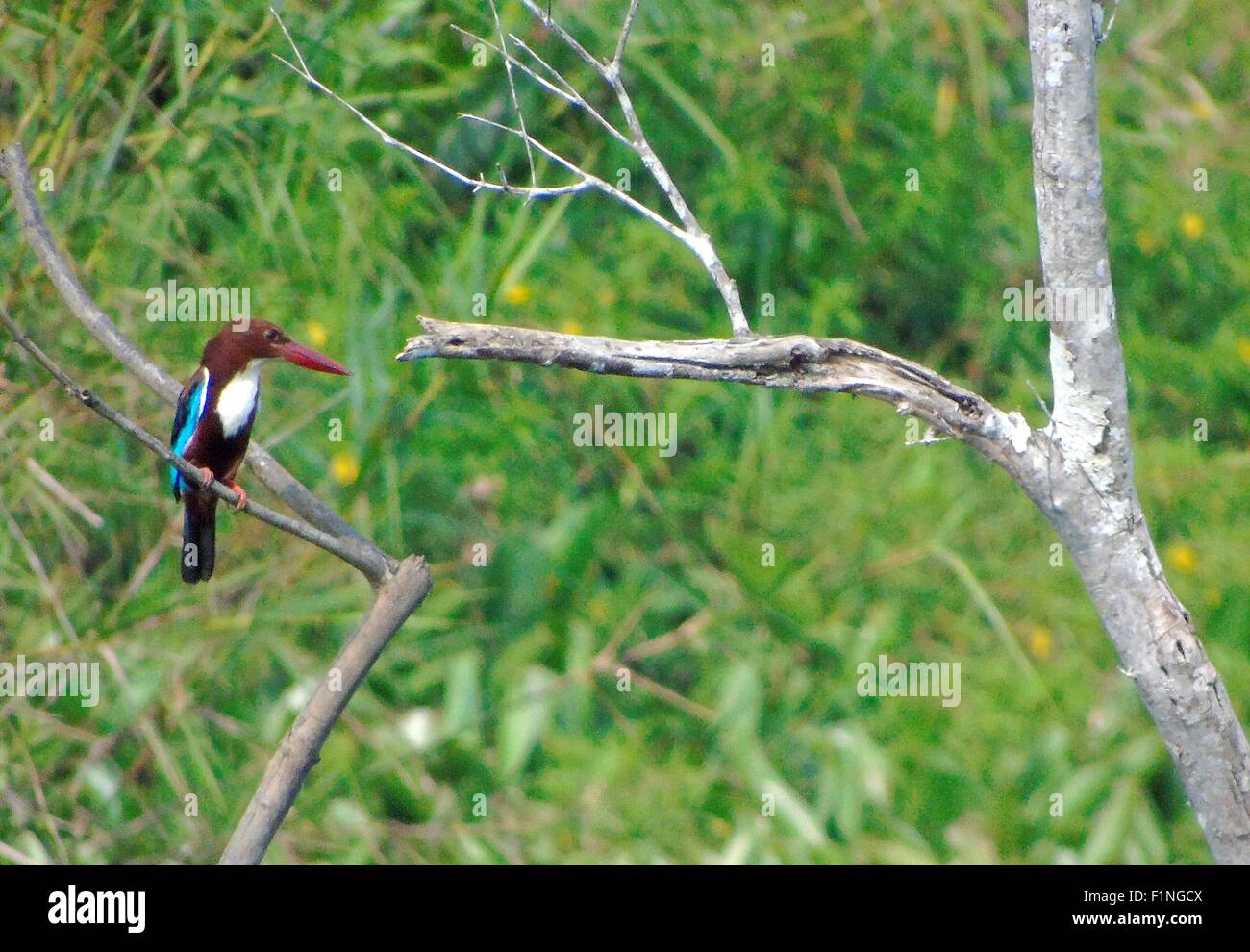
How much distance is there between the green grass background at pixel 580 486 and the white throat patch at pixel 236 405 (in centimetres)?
112

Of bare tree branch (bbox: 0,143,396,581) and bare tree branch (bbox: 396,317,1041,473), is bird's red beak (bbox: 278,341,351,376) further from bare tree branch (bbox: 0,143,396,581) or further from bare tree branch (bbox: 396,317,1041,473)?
bare tree branch (bbox: 396,317,1041,473)

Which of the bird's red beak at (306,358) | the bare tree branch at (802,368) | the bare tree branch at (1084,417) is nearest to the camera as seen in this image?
the bare tree branch at (802,368)

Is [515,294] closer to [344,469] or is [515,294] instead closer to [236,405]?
[344,469]

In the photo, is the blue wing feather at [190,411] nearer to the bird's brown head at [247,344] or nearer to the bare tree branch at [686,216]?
the bird's brown head at [247,344]

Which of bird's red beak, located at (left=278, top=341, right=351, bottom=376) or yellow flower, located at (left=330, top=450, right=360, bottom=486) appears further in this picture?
yellow flower, located at (left=330, top=450, right=360, bottom=486)

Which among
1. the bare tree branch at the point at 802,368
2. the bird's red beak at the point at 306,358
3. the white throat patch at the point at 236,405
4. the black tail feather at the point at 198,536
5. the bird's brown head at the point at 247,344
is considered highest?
the bird's brown head at the point at 247,344

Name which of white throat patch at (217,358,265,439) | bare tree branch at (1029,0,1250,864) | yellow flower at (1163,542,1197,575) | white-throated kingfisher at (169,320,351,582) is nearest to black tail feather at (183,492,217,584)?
white-throated kingfisher at (169,320,351,582)

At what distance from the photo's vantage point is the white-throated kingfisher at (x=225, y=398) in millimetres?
2529

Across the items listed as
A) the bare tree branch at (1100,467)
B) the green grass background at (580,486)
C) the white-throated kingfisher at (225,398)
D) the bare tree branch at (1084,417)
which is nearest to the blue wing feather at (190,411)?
the white-throated kingfisher at (225,398)

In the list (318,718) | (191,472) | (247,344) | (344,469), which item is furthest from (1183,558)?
(191,472)

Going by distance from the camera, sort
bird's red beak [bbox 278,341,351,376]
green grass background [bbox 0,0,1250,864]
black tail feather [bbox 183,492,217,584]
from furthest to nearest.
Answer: green grass background [bbox 0,0,1250,864], black tail feather [bbox 183,492,217,584], bird's red beak [bbox 278,341,351,376]

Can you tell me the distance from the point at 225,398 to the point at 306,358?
186mm

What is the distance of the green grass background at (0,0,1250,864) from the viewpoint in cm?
360

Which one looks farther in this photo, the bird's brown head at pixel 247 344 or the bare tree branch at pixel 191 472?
the bird's brown head at pixel 247 344
